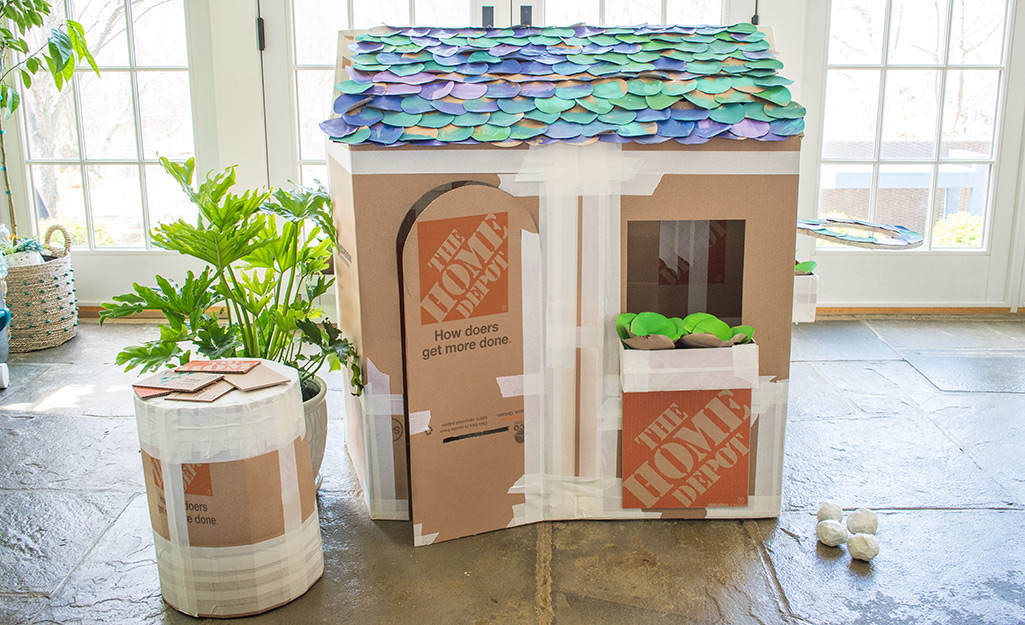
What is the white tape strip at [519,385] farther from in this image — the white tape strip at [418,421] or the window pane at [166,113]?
the window pane at [166,113]

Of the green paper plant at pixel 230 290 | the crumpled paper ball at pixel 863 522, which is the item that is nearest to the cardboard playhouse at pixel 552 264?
the green paper plant at pixel 230 290

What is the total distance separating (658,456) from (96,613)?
1463 mm

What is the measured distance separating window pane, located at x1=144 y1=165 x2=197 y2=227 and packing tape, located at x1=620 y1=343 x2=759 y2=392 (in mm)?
2796

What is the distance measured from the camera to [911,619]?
6.67 feet

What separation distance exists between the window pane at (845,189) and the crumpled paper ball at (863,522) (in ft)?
7.24

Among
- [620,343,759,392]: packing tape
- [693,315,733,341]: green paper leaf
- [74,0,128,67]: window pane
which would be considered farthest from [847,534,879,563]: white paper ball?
[74,0,128,67]: window pane

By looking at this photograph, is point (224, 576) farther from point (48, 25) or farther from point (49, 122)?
point (48, 25)

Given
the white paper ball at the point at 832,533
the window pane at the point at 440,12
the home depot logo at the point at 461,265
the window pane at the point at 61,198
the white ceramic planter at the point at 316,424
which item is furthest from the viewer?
the window pane at the point at 61,198

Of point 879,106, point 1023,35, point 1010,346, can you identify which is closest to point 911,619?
point 1010,346

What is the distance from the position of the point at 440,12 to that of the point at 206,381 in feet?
8.14

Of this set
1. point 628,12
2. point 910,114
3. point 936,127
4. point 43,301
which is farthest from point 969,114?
point 43,301

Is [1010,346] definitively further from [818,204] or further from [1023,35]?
[1023,35]

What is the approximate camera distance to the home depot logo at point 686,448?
7.75 feet

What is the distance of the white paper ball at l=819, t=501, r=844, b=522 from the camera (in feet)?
7.91
